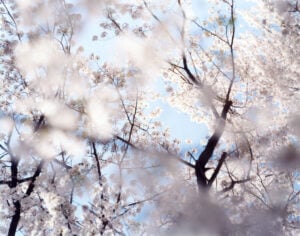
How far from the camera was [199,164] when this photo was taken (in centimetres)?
791

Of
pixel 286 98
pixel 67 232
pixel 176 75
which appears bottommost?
pixel 67 232

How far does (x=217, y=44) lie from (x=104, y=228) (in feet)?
17.7

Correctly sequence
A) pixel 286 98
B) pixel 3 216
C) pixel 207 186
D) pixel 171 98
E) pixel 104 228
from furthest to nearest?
pixel 171 98 → pixel 3 216 → pixel 286 98 → pixel 104 228 → pixel 207 186

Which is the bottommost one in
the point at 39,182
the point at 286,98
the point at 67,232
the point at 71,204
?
the point at 67,232

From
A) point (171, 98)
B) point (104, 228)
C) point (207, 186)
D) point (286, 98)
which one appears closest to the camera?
point (207, 186)

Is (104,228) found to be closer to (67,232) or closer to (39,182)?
(67,232)

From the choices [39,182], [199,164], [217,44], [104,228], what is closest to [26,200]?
[39,182]

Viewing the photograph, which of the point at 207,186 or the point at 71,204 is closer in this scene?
the point at 207,186

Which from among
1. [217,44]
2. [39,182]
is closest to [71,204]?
[39,182]

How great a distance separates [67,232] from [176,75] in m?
4.86

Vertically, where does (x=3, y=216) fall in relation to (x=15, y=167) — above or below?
below

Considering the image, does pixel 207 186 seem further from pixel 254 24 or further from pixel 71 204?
pixel 254 24

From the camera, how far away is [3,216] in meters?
9.93

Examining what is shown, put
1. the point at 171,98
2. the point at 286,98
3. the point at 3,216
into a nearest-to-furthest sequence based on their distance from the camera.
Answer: the point at 286,98
the point at 3,216
the point at 171,98
